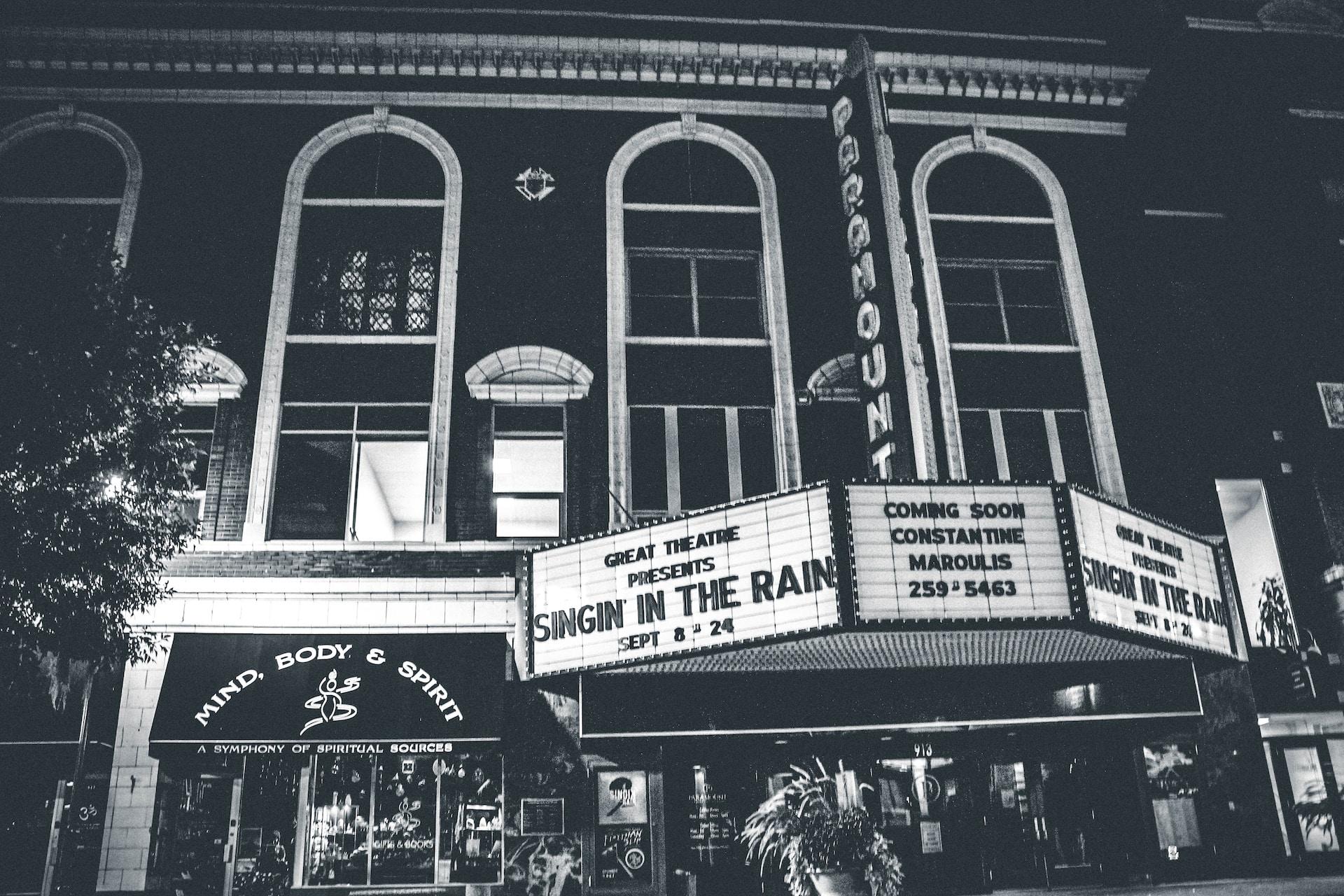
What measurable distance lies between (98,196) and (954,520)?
1518 cm

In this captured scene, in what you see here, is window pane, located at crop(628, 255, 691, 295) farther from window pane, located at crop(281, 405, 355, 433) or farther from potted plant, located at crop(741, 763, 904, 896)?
potted plant, located at crop(741, 763, 904, 896)

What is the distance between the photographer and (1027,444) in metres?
17.3

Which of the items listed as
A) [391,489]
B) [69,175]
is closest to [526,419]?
[391,489]

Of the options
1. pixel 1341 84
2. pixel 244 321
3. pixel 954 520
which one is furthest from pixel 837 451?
pixel 1341 84

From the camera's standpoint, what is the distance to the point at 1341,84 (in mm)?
20047

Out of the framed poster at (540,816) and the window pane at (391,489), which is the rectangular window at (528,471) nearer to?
the window pane at (391,489)

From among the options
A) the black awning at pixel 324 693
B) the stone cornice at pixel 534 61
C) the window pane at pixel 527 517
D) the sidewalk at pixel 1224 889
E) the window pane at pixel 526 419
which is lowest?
the sidewalk at pixel 1224 889

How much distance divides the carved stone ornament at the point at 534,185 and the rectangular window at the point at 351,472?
4.45m

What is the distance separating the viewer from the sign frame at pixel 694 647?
38.7 ft

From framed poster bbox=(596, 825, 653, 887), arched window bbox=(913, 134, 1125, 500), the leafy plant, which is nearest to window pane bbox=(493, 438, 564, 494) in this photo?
framed poster bbox=(596, 825, 653, 887)

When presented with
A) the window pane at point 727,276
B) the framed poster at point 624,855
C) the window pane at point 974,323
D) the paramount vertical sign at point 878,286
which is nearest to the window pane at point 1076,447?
the window pane at point 974,323

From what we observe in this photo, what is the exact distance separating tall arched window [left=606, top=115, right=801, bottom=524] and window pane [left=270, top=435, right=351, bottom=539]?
433 cm

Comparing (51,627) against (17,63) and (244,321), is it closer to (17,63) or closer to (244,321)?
(244,321)

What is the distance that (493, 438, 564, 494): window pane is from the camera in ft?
53.0
